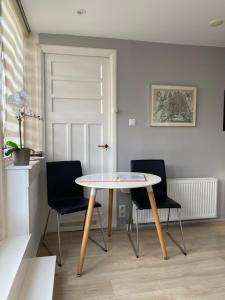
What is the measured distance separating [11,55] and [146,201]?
1.98m

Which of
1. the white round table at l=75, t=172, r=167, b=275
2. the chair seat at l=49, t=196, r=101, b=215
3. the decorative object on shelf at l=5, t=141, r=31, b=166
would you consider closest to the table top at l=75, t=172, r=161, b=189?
the white round table at l=75, t=172, r=167, b=275

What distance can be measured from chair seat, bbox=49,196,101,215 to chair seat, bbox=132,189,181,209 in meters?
0.44

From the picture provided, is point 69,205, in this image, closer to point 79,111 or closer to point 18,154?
point 18,154

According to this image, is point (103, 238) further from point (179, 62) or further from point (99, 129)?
point (179, 62)

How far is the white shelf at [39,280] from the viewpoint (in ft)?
5.04

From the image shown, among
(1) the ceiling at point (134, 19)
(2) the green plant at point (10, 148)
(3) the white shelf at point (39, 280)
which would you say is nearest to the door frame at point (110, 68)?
(1) the ceiling at point (134, 19)

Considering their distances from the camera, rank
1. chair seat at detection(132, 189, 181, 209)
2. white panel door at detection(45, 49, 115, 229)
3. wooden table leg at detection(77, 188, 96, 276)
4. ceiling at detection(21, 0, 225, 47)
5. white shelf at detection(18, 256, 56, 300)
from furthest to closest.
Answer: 1. white panel door at detection(45, 49, 115, 229)
2. chair seat at detection(132, 189, 181, 209)
3. ceiling at detection(21, 0, 225, 47)
4. wooden table leg at detection(77, 188, 96, 276)
5. white shelf at detection(18, 256, 56, 300)

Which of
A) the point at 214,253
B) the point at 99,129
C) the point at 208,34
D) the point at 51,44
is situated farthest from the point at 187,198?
the point at 51,44

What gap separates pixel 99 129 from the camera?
9.52 feet

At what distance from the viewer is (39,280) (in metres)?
1.69

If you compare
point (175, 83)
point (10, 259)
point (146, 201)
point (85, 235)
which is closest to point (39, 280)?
point (10, 259)

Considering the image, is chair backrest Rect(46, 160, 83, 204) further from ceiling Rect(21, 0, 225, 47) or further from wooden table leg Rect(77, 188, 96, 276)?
ceiling Rect(21, 0, 225, 47)

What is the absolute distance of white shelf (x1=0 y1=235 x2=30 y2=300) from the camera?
1277 mm

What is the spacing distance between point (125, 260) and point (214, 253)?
906mm
